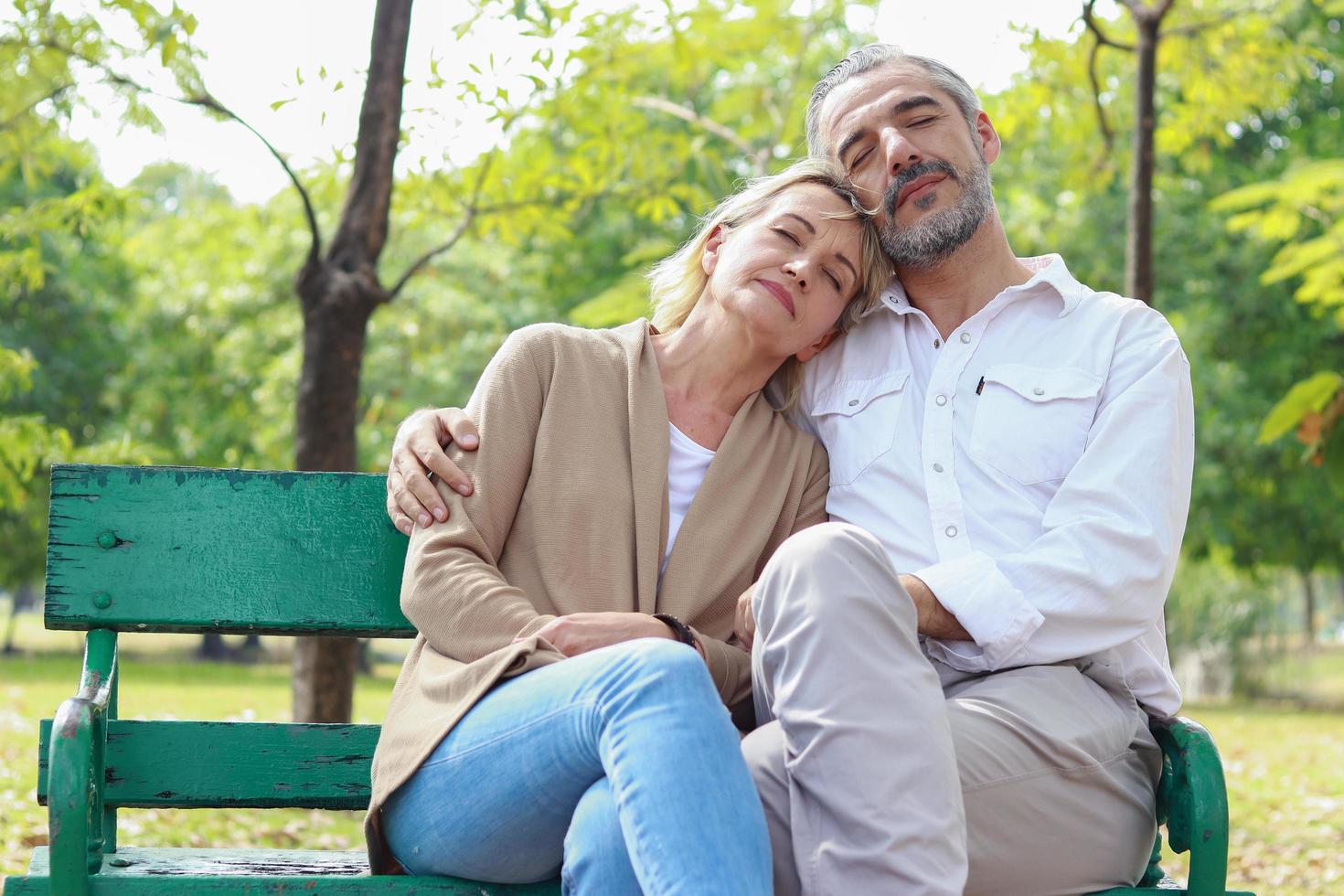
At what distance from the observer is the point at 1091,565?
108 inches

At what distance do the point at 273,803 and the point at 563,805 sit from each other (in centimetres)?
103

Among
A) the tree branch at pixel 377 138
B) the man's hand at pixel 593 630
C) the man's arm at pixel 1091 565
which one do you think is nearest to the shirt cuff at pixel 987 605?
the man's arm at pixel 1091 565

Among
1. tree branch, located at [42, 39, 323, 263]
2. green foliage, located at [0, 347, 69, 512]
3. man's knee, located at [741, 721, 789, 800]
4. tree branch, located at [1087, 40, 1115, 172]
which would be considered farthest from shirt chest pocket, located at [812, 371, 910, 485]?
tree branch, located at [1087, 40, 1115, 172]

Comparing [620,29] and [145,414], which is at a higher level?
[620,29]

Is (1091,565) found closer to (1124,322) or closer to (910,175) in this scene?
(1124,322)

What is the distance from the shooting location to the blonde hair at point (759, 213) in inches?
129

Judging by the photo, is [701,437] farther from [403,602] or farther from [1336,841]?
[1336,841]

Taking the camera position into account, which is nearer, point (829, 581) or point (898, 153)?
point (829, 581)

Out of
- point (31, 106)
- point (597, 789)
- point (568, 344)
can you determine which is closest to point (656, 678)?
point (597, 789)

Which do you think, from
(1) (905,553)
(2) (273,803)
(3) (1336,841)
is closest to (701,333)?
(1) (905,553)

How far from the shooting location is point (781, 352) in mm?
3189

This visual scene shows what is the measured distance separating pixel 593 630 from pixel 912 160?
56.5 inches

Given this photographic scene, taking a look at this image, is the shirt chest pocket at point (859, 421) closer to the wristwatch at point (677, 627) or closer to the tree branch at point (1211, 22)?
the wristwatch at point (677, 627)

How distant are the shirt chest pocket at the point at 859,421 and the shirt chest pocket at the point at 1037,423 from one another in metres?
0.19
